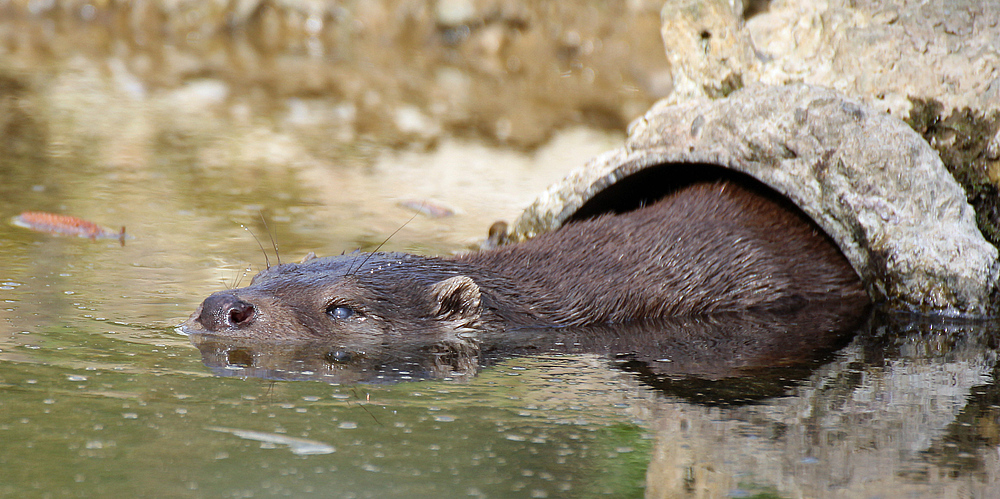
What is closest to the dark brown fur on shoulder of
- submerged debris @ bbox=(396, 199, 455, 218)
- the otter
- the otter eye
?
the otter

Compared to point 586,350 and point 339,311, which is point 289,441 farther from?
point 586,350

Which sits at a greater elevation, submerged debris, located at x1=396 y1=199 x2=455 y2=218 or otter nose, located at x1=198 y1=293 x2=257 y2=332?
submerged debris, located at x1=396 y1=199 x2=455 y2=218

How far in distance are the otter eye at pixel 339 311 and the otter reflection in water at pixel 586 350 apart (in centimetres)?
11

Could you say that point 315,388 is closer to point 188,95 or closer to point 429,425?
point 429,425

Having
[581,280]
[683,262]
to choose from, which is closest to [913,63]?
[683,262]

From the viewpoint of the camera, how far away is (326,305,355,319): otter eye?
4594 mm

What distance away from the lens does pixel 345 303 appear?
4586mm

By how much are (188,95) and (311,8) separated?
588cm

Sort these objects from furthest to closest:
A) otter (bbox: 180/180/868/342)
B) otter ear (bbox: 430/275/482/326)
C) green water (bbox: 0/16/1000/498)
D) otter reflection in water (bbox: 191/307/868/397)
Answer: otter ear (bbox: 430/275/482/326)
otter (bbox: 180/180/868/342)
otter reflection in water (bbox: 191/307/868/397)
green water (bbox: 0/16/1000/498)


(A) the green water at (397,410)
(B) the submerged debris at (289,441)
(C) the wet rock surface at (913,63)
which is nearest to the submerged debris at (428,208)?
(A) the green water at (397,410)

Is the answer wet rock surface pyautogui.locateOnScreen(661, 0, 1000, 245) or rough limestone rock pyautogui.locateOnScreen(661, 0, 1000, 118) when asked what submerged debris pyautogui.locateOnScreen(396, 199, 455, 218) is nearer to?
rough limestone rock pyautogui.locateOnScreen(661, 0, 1000, 118)

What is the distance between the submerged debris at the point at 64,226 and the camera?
6.05 meters

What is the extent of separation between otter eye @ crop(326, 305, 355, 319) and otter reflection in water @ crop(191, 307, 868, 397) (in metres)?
0.11

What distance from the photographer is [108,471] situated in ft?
9.71
